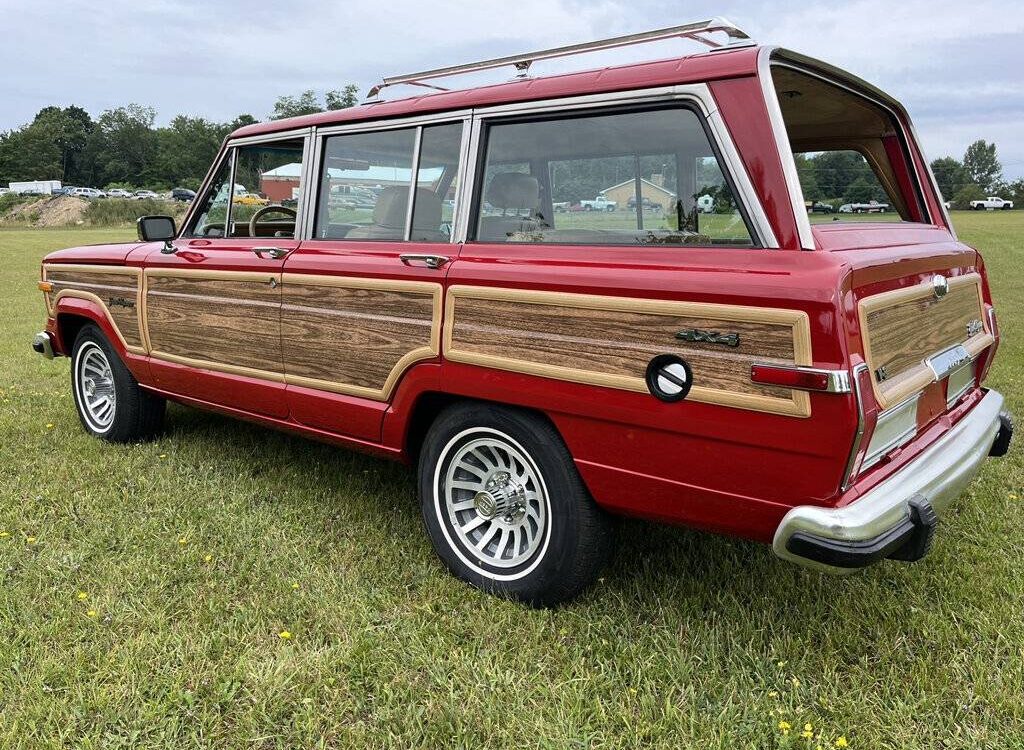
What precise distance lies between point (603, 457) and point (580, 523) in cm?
29

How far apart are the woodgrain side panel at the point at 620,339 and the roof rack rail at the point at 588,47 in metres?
0.92

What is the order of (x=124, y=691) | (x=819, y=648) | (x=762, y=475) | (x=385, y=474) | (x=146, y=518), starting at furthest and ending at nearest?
1. (x=385, y=474)
2. (x=146, y=518)
3. (x=819, y=648)
4. (x=124, y=691)
5. (x=762, y=475)

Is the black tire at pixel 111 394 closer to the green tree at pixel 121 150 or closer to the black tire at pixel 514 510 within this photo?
the black tire at pixel 514 510

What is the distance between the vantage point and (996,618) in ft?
9.30

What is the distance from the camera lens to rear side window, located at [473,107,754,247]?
2502 millimetres

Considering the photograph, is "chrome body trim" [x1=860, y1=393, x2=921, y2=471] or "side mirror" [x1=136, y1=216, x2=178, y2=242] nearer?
"chrome body trim" [x1=860, y1=393, x2=921, y2=471]

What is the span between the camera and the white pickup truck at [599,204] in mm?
2875

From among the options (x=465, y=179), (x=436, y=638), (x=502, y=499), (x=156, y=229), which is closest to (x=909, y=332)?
(x=502, y=499)

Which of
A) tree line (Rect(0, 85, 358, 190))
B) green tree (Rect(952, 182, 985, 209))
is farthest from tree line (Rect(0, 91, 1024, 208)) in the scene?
green tree (Rect(952, 182, 985, 209))

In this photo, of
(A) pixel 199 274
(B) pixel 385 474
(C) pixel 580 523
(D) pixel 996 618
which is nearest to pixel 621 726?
(C) pixel 580 523

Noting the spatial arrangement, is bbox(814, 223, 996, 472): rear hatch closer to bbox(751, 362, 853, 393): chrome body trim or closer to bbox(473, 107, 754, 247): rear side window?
bbox(751, 362, 853, 393): chrome body trim

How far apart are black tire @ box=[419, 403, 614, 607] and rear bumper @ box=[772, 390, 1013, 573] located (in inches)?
29.5

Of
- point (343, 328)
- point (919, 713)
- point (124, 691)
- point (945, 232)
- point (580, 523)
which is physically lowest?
point (124, 691)

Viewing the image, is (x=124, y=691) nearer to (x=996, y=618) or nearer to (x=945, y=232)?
(x=996, y=618)
